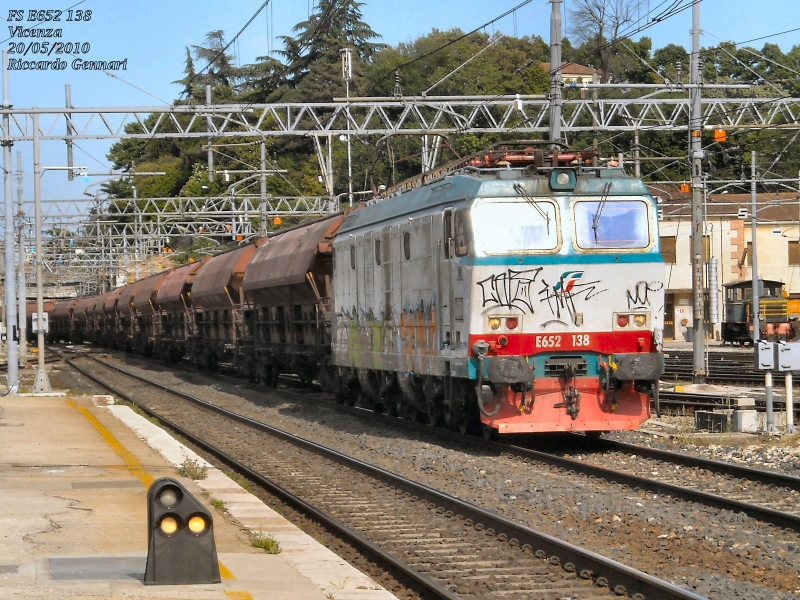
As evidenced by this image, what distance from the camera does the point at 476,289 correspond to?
560 inches

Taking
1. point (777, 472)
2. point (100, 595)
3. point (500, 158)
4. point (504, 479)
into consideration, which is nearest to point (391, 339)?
point (500, 158)

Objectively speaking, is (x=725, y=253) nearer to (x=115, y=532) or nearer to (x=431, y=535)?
(x=431, y=535)

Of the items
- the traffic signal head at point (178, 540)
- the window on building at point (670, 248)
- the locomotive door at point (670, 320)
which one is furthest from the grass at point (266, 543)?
the locomotive door at point (670, 320)

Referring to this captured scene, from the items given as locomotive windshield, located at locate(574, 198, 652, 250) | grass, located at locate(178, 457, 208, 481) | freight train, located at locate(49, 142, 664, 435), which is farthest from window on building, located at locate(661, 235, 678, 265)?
grass, located at locate(178, 457, 208, 481)

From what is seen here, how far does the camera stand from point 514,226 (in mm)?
14531

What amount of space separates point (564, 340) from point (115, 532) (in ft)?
22.5

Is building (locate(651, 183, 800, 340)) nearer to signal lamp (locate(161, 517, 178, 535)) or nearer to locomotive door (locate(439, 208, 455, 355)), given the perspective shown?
locomotive door (locate(439, 208, 455, 355))

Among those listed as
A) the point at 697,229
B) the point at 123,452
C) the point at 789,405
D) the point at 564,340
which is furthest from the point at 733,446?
the point at 697,229

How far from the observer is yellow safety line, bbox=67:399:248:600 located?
23.4 feet

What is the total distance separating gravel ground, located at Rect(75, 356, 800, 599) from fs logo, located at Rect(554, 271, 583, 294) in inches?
87.2

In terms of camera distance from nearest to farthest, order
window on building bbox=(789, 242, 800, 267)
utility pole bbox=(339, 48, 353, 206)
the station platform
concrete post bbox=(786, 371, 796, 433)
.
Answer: the station platform → concrete post bbox=(786, 371, 796, 433) → utility pole bbox=(339, 48, 353, 206) → window on building bbox=(789, 242, 800, 267)

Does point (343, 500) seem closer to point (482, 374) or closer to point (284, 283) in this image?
point (482, 374)

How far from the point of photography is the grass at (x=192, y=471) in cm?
1316

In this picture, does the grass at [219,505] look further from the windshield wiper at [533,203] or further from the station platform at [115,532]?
the windshield wiper at [533,203]
